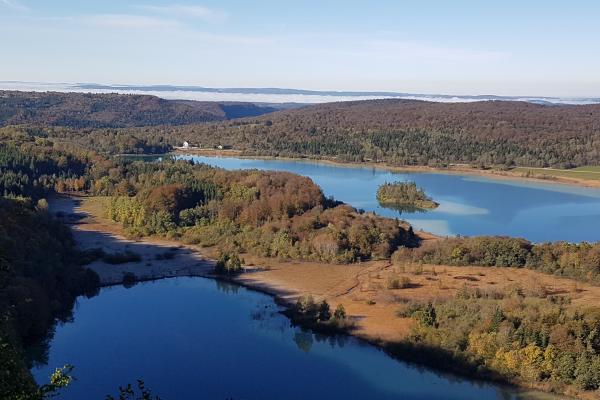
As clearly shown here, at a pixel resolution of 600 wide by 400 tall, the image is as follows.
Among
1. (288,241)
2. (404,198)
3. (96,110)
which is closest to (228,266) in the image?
(288,241)

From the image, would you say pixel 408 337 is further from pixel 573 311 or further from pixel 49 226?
pixel 49 226

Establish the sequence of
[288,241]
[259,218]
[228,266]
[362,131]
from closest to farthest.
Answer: [228,266] → [288,241] → [259,218] → [362,131]

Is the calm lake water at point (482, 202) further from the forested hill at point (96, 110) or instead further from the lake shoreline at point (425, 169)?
the forested hill at point (96, 110)

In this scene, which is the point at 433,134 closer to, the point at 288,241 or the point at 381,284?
the point at 288,241

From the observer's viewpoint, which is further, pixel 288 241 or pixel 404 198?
pixel 404 198

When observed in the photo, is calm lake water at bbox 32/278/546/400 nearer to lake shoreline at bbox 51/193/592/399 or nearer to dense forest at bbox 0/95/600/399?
lake shoreline at bbox 51/193/592/399

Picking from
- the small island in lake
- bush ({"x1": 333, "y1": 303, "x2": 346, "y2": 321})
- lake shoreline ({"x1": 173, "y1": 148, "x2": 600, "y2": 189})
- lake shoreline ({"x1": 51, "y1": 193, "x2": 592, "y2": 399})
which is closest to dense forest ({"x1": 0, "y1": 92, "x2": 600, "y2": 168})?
lake shoreline ({"x1": 173, "y1": 148, "x2": 600, "y2": 189})

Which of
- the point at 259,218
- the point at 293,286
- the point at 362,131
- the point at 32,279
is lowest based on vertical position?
the point at 293,286
